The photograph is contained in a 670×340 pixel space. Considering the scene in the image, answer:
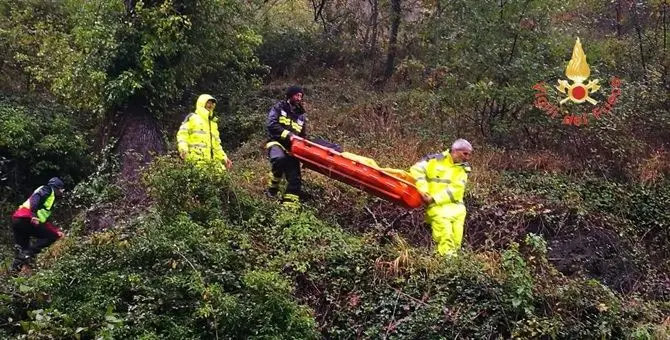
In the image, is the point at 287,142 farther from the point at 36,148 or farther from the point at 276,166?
the point at 36,148

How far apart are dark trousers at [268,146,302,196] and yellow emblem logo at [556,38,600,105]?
5.21 meters

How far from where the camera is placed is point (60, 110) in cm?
1406

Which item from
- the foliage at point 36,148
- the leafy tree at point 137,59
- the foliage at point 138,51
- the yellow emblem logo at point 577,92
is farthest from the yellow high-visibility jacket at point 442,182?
the foliage at point 36,148

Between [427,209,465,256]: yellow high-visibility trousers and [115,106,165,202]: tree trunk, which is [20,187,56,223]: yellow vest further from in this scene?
[427,209,465,256]: yellow high-visibility trousers

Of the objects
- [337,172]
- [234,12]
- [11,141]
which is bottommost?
[11,141]

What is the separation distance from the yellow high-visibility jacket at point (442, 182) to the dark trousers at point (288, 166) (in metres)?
1.58

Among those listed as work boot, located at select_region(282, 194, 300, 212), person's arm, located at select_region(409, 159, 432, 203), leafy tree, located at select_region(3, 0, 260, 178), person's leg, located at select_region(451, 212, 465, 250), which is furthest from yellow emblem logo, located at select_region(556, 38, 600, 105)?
leafy tree, located at select_region(3, 0, 260, 178)

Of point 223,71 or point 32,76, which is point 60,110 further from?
point 223,71

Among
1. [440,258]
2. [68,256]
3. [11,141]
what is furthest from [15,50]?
[440,258]

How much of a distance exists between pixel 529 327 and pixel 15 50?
12338 mm

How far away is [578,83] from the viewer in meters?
11.3

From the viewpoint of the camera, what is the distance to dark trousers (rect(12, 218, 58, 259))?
9672 mm

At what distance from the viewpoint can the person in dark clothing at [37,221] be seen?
9.66 meters

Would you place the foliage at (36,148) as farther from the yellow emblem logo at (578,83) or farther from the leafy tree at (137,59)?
the yellow emblem logo at (578,83)
